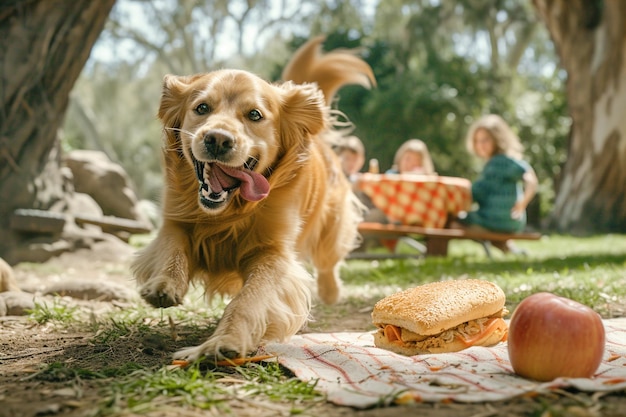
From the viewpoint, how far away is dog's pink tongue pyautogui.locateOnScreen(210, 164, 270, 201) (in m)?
3.03

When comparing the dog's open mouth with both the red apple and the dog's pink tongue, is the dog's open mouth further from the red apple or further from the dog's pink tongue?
the red apple

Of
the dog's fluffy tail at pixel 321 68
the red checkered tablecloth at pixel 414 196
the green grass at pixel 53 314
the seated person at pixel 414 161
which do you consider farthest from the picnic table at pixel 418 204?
the green grass at pixel 53 314

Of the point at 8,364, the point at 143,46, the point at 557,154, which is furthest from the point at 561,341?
the point at 143,46

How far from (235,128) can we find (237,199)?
41 centimetres

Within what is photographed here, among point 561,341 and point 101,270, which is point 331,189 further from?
point 101,270

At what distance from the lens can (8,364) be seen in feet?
8.77

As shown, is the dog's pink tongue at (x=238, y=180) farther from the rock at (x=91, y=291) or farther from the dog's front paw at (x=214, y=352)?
the rock at (x=91, y=291)

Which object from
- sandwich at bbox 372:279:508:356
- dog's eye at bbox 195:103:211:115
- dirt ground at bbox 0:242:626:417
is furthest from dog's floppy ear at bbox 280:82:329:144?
dirt ground at bbox 0:242:626:417

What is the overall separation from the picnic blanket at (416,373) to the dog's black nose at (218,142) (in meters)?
0.92

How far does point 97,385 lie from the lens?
7.51 ft

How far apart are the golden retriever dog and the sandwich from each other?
43 centimetres

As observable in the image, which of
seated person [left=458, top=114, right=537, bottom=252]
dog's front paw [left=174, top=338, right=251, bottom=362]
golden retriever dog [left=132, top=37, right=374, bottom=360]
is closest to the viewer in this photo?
dog's front paw [left=174, top=338, right=251, bottom=362]

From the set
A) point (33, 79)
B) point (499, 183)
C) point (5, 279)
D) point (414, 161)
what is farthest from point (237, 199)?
point (414, 161)

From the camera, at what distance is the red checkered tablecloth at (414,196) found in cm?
809
